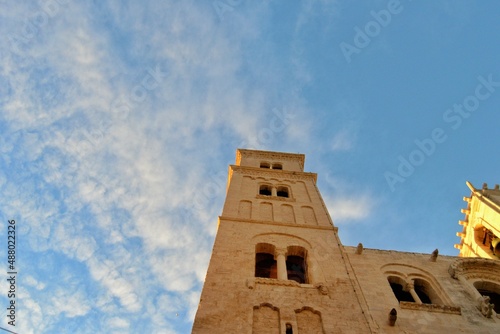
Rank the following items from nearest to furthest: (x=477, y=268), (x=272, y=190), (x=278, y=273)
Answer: (x=278, y=273) → (x=477, y=268) → (x=272, y=190)

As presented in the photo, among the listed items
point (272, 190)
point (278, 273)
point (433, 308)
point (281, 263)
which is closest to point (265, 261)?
point (281, 263)

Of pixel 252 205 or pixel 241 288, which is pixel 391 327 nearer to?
pixel 241 288

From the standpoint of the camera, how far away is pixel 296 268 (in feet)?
58.6

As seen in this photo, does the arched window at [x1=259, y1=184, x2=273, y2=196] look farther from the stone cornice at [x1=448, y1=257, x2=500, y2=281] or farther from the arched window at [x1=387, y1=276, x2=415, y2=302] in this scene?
the stone cornice at [x1=448, y1=257, x2=500, y2=281]

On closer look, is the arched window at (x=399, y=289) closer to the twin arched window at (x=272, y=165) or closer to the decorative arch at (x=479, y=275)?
the decorative arch at (x=479, y=275)

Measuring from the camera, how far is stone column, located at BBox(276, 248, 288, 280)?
16188mm

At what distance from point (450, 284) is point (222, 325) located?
9.36 meters

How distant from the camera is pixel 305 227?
20406 millimetres

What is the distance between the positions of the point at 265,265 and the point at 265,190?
32.8 feet

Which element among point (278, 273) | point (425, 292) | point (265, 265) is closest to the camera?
point (278, 273)

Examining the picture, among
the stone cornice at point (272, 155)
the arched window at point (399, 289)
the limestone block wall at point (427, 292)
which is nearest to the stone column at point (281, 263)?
the limestone block wall at point (427, 292)

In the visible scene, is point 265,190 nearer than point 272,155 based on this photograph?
Yes

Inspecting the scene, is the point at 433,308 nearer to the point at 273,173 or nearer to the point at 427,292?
the point at 427,292

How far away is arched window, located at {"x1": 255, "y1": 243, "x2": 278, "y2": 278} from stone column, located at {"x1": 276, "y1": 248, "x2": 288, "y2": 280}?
0.91 ft
